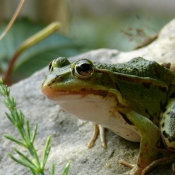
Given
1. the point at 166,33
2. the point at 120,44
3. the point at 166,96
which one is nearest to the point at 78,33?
the point at 120,44

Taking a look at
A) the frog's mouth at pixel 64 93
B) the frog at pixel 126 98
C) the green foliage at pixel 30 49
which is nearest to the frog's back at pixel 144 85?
the frog at pixel 126 98

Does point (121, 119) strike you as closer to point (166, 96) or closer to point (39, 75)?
point (166, 96)

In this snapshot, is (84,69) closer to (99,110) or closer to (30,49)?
(99,110)

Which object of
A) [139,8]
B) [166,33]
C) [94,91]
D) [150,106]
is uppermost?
[94,91]

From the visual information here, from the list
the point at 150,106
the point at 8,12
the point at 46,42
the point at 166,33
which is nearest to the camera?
the point at 150,106

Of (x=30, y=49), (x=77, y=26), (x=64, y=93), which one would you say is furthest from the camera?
(x=77, y=26)

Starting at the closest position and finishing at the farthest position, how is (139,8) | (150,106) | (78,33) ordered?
1. (150,106)
2. (78,33)
3. (139,8)

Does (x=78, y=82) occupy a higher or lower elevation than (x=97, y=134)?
higher

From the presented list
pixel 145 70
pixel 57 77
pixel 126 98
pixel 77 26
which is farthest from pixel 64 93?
pixel 77 26
